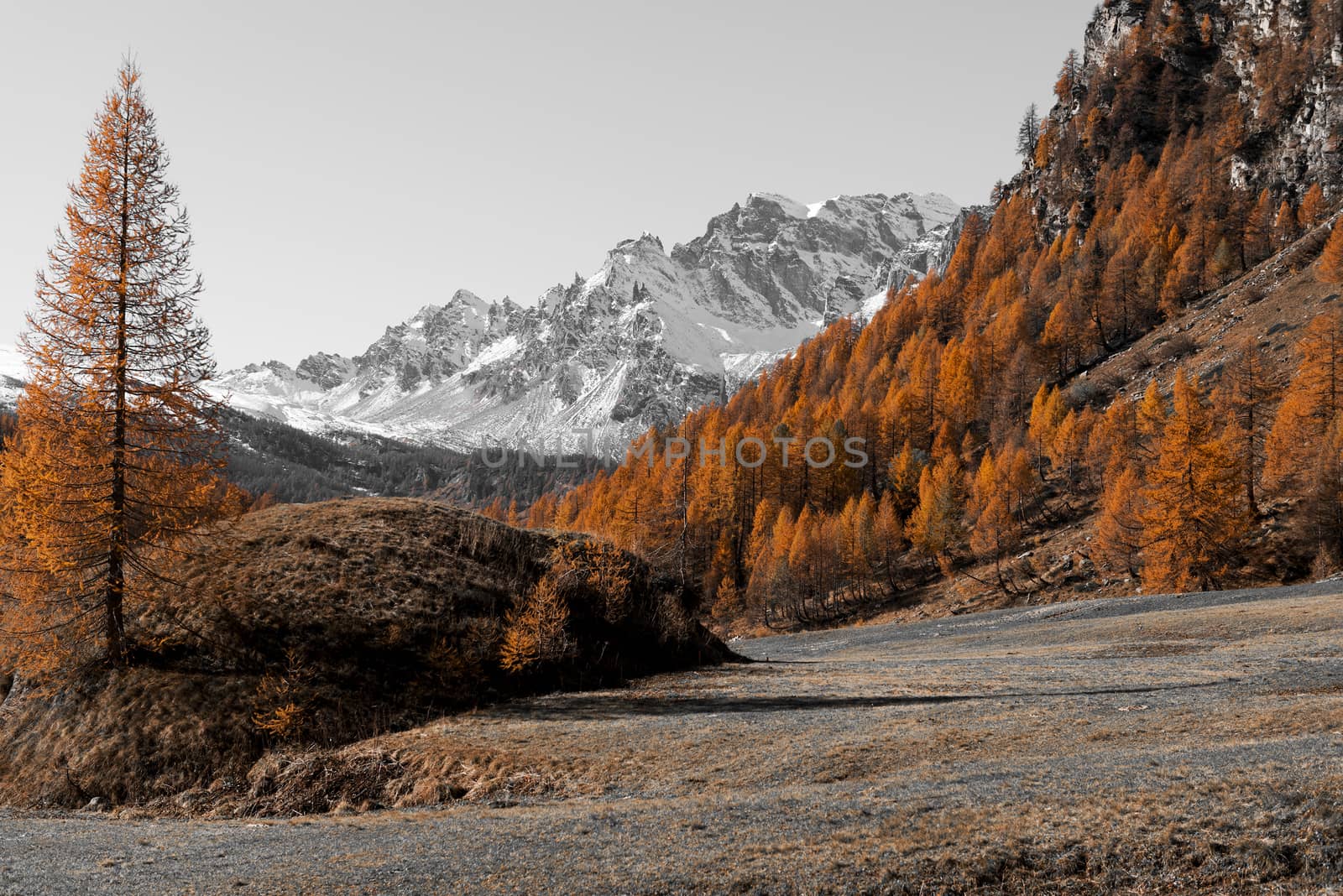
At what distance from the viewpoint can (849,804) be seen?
12.5 meters

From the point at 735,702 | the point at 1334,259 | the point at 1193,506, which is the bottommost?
the point at 735,702

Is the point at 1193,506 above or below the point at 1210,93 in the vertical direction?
below

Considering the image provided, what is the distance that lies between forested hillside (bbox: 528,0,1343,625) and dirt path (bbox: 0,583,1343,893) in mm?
21002

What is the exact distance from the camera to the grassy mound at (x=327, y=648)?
19422 mm

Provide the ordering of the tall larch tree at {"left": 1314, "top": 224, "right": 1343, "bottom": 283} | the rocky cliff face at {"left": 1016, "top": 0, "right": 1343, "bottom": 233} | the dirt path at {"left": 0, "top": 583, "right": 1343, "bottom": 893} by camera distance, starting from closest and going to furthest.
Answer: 1. the dirt path at {"left": 0, "top": 583, "right": 1343, "bottom": 893}
2. the tall larch tree at {"left": 1314, "top": 224, "right": 1343, "bottom": 283}
3. the rocky cliff face at {"left": 1016, "top": 0, "right": 1343, "bottom": 233}

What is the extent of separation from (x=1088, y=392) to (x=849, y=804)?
282ft

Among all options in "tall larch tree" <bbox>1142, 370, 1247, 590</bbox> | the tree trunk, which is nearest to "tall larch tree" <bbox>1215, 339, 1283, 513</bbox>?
"tall larch tree" <bbox>1142, 370, 1247, 590</bbox>

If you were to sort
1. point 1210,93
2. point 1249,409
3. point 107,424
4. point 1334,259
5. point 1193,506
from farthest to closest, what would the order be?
point 1210,93 < point 1334,259 < point 1249,409 < point 1193,506 < point 107,424

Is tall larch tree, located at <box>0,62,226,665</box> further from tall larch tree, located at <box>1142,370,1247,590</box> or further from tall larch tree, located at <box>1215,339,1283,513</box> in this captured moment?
tall larch tree, located at <box>1215,339,1283,513</box>

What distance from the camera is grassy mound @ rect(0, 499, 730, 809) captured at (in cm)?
1942

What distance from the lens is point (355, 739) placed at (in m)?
21.1

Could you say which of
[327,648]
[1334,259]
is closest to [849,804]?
[327,648]

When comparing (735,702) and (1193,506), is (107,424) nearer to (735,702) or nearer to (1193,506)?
(735,702)

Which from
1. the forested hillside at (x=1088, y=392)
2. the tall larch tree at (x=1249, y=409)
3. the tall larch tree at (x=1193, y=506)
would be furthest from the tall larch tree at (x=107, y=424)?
the tall larch tree at (x=1249, y=409)
